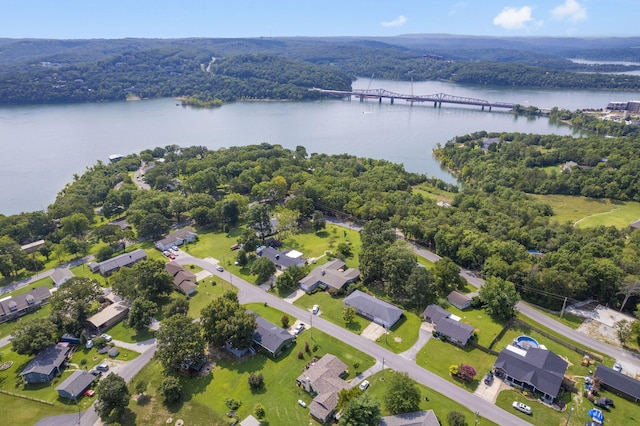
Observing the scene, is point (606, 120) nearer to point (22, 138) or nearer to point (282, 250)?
point (282, 250)

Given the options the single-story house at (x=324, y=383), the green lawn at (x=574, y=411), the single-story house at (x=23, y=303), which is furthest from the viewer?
the single-story house at (x=23, y=303)

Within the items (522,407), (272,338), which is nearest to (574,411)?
(522,407)

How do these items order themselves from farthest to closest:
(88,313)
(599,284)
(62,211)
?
(62,211) → (599,284) → (88,313)

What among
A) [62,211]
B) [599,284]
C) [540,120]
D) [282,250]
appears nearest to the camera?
[599,284]

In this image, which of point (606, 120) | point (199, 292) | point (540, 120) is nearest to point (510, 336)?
point (199, 292)

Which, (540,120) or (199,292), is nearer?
(199,292)

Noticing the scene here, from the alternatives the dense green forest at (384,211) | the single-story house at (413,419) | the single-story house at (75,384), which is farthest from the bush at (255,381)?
the dense green forest at (384,211)

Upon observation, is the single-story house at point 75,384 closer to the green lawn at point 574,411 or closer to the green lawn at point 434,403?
the green lawn at point 434,403

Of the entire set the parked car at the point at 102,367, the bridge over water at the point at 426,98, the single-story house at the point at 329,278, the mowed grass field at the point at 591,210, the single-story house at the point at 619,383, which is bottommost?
the mowed grass field at the point at 591,210
